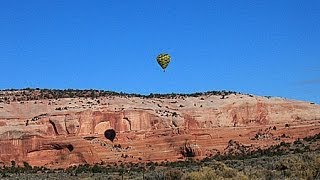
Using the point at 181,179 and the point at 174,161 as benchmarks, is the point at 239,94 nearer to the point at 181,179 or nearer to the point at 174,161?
the point at 174,161

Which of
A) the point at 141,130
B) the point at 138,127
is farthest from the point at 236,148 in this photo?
the point at 138,127

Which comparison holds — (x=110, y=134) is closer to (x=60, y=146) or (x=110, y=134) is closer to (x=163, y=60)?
(x=60, y=146)

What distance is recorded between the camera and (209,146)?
64.2m

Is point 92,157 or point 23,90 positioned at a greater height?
point 23,90

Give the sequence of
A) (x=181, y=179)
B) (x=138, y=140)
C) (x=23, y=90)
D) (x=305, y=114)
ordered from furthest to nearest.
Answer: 1. (x=23, y=90)
2. (x=305, y=114)
3. (x=138, y=140)
4. (x=181, y=179)

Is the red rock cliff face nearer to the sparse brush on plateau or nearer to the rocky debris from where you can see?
the sparse brush on plateau

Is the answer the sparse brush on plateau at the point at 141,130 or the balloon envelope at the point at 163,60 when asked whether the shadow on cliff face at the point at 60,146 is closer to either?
the sparse brush on plateau at the point at 141,130

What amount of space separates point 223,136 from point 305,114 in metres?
12.1

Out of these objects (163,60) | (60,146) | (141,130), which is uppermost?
(163,60)

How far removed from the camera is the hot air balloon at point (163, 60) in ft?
147

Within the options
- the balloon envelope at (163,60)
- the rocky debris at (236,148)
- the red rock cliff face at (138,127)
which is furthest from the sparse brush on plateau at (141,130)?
the balloon envelope at (163,60)

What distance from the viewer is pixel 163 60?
44.8 metres

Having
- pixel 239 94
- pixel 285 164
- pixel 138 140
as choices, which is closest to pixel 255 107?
pixel 239 94

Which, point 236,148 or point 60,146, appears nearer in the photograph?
point 60,146
